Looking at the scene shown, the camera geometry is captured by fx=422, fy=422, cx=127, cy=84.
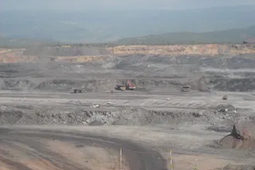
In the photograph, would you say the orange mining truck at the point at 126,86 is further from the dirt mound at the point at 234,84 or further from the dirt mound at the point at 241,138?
the dirt mound at the point at 241,138

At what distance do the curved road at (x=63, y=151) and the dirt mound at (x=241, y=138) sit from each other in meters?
4.15

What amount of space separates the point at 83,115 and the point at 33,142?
237 inches

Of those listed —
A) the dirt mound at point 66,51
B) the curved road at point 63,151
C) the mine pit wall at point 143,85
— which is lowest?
the curved road at point 63,151

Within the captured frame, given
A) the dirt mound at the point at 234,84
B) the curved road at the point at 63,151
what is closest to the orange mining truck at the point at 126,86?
the dirt mound at the point at 234,84

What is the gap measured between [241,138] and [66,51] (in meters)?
42.9

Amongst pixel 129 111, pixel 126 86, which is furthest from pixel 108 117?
pixel 126 86

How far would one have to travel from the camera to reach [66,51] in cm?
6225

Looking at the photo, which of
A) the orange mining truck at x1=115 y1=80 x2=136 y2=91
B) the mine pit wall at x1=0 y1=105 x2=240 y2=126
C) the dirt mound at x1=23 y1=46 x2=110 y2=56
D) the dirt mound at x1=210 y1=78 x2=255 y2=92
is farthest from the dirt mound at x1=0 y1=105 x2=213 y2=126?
the dirt mound at x1=23 y1=46 x2=110 y2=56

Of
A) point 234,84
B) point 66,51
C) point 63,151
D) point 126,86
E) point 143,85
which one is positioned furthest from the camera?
point 66,51

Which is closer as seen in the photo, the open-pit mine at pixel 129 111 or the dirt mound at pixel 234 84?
the open-pit mine at pixel 129 111

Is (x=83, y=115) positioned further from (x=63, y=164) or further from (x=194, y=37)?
(x=194, y=37)

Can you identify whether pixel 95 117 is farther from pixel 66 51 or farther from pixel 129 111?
pixel 66 51

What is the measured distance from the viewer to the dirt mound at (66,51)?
6162cm

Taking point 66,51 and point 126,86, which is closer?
point 126,86
